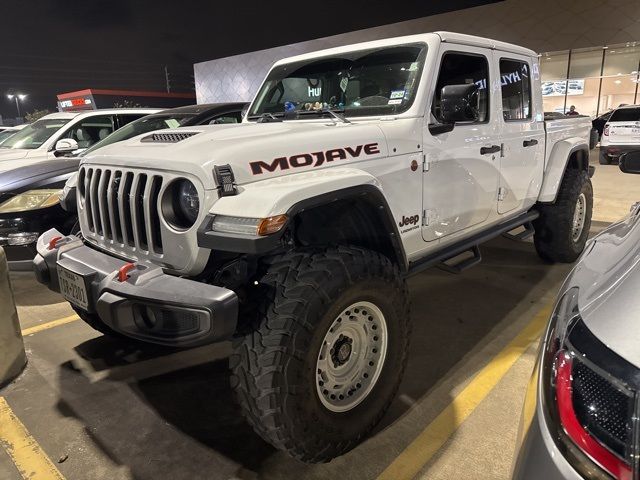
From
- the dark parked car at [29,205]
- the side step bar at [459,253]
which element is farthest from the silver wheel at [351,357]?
the dark parked car at [29,205]

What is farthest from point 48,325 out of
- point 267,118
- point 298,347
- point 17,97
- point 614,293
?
point 17,97

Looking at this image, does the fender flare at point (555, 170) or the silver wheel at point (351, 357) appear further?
the fender flare at point (555, 170)

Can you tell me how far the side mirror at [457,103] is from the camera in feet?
8.76

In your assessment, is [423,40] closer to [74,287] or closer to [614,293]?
[614,293]

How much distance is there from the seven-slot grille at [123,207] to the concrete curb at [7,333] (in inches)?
34.7

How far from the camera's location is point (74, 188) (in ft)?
9.82

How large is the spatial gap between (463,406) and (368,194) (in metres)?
1.33

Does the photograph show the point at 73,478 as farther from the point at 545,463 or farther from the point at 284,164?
the point at 545,463

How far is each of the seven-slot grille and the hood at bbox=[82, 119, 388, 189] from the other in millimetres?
69

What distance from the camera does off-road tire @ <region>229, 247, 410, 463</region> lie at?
1.99 metres

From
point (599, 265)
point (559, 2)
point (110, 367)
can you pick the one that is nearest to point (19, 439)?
point (110, 367)

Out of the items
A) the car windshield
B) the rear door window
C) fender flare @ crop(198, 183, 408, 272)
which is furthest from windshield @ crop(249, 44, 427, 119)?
the car windshield

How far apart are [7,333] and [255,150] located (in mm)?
2177

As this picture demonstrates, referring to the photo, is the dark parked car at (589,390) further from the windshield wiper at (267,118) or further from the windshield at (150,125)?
the windshield at (150,125)
